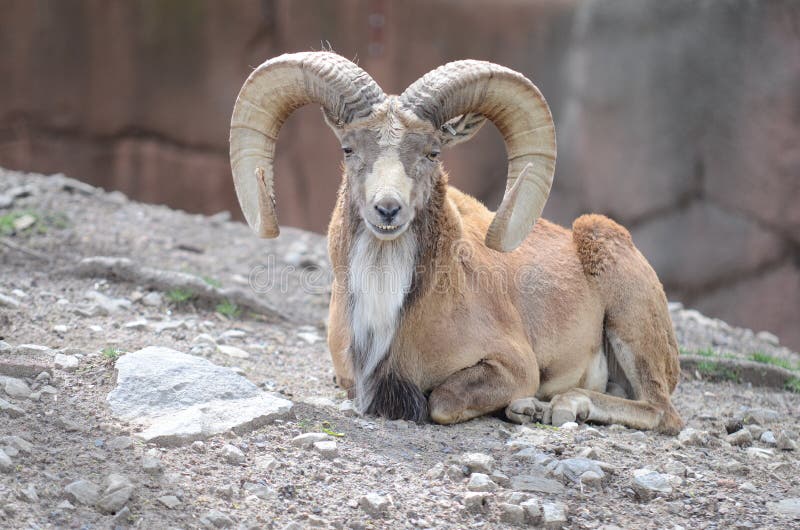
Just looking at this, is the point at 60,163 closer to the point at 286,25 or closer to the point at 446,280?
the point at 286,25

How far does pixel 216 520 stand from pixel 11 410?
5.23 ft

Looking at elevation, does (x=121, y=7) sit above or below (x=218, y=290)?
above

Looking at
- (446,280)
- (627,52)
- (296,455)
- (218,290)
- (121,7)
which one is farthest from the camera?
(121,7)

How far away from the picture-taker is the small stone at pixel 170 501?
5.22 metres

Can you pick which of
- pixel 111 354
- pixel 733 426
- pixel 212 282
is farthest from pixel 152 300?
pixel 733 426

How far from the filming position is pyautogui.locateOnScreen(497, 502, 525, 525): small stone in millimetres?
5656

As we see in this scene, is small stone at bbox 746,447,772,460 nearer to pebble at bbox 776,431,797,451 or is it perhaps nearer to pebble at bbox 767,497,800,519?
pebble at bbox 776,431,797,451

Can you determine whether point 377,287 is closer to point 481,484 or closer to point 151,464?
point 481,484

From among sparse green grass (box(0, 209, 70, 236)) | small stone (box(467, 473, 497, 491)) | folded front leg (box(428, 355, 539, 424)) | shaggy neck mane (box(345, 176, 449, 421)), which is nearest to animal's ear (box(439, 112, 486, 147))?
shaggy neck mane (box(345, 176, 449, 421))

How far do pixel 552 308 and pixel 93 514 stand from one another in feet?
15.6

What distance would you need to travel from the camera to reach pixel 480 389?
25.0 ft

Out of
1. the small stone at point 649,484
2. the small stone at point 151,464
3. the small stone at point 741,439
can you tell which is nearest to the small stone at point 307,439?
the small stone at point 151,464

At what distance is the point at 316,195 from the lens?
53.9 feet

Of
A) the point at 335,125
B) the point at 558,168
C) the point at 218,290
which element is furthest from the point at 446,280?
the point at 558,168
